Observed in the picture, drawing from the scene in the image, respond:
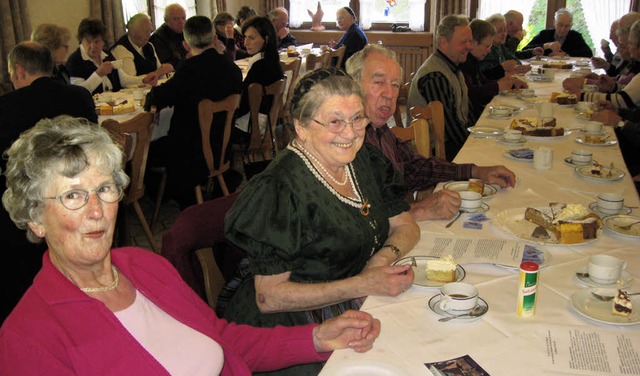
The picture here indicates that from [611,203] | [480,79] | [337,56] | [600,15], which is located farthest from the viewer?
[600,15]

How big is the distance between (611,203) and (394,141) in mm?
955

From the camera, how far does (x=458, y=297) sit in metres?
1.58

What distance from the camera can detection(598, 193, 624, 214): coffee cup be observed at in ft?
7.34

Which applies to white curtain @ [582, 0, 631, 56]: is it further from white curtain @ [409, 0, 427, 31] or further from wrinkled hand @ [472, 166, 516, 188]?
wrinkled hand @ [472, 166, 516, 188]

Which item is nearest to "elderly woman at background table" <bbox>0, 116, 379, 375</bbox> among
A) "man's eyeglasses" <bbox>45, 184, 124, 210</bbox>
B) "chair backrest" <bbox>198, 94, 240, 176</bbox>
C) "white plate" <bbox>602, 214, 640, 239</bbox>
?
"man's eyeglasses" <bbox>45, 184, 124, 210</bbox>

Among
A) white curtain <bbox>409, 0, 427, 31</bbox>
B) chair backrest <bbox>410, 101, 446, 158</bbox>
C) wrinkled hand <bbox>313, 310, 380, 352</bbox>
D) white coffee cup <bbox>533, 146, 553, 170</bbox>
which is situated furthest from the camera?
white curtain <bbox>409, 0, 427, 31</bbox>

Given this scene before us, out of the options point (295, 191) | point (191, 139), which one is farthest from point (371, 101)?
point (191, 139)

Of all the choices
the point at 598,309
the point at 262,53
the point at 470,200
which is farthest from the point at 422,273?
the point at 262,53

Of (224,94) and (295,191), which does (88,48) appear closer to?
(224,94)

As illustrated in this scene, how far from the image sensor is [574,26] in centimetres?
903

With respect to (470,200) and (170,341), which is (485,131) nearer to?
(470,200)

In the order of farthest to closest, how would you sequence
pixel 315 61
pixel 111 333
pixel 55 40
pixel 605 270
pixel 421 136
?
pixel 315 61 → pixel 55 40 → pixel 421 136 → pixel 605 270 → pixel 111 333

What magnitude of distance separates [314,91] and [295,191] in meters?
0.31

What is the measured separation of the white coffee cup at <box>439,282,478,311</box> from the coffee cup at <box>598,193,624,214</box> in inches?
36.2
